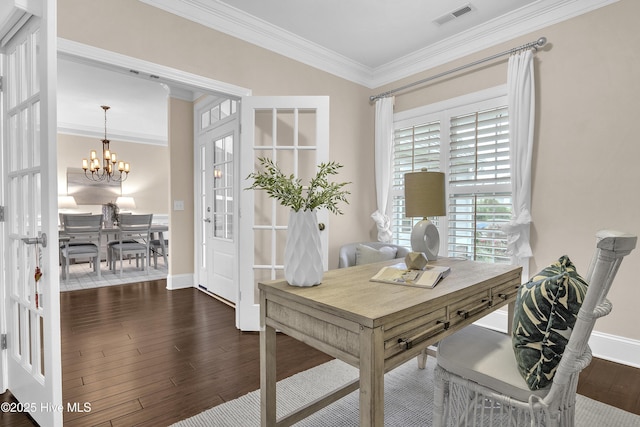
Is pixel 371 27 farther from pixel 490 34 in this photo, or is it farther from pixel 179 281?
pixel 179 281

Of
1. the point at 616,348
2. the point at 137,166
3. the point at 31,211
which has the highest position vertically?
the point at 137,166

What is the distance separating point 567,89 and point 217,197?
376 cm

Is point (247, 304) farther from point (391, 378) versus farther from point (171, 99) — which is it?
point (171, 99)

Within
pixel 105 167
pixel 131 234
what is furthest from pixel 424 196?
pixel 105 167

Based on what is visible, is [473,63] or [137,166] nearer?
[473,63]

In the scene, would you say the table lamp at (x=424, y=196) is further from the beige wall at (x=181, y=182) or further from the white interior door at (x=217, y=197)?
the beige wall at (x=181, y=182)

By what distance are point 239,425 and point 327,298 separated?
1035 millimetres

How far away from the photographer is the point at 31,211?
1.78 meters

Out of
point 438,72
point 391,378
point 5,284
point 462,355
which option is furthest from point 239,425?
point 438,72

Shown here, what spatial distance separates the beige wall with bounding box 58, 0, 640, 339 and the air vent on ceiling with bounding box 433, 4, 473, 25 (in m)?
0.47

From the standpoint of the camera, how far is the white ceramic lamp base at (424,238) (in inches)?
78.7

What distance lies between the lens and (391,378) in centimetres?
226

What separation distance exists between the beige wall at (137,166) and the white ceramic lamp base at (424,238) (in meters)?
6.56

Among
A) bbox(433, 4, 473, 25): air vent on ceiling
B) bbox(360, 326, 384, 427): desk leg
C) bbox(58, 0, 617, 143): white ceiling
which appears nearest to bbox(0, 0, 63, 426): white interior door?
bbox(58, 0, 617, 143): white ceiling
